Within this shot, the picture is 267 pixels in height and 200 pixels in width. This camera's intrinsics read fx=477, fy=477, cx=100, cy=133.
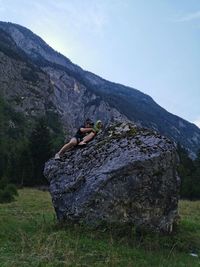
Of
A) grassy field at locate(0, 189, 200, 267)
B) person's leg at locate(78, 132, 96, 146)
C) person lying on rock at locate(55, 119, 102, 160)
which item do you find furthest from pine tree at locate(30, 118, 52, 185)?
grassy field at locate(0, 189, 200, 267)

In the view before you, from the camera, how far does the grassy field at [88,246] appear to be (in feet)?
34.3

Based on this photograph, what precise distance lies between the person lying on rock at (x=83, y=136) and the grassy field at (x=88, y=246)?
2928 millimetres

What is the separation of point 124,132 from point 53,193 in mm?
3517

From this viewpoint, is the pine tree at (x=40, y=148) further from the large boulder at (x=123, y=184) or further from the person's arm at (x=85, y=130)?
the large boulder at (x=123, y=184)

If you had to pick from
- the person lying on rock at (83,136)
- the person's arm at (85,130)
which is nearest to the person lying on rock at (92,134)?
the person lying on rock at (83,136)

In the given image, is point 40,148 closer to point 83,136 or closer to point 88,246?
point 83,136

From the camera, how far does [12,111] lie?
565 feet

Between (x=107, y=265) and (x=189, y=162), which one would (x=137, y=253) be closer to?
(x=107, y=265)

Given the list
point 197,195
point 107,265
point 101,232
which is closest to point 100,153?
point 101,232

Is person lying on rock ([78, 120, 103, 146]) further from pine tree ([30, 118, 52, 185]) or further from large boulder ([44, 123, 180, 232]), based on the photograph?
pine tree ([30, 118, 52, 185])

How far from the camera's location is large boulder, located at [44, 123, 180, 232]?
1561cm

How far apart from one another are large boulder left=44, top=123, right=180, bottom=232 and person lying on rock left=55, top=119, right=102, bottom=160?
1.11 m

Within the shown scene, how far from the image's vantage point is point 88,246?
12.8 m

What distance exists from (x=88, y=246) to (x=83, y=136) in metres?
6.94
